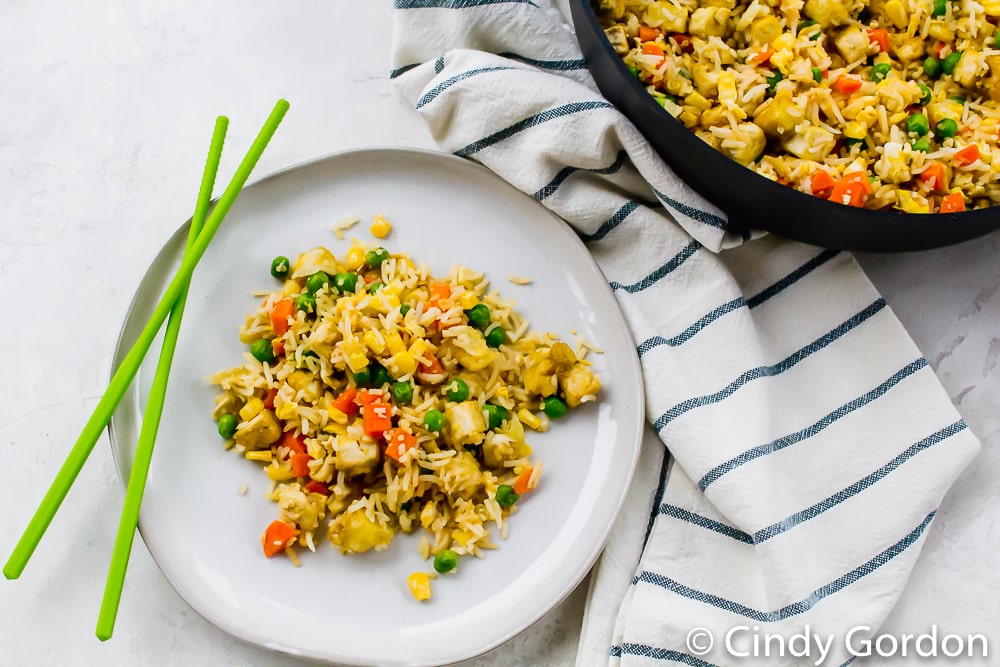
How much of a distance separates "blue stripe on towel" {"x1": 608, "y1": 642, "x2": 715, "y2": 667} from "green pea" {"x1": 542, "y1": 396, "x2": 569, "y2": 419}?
532 mm

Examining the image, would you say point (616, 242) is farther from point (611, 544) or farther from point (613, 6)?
point (611, 544)

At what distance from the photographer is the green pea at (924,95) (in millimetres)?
2041

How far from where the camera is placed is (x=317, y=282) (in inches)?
82.9

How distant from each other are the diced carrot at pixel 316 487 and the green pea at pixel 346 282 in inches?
17.5

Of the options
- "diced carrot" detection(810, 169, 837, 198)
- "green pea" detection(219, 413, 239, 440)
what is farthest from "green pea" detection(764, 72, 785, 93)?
"green pea" detection(219, 413, 239, 440)

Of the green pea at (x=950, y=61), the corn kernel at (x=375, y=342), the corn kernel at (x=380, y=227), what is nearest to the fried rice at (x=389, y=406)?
the corn kernel at (x=375, y=342)

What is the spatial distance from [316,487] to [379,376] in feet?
0.91

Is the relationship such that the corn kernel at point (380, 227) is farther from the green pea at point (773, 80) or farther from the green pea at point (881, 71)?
the green pea at point (881, 71)

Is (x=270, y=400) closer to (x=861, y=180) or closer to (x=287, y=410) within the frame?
(x=287, y=410)

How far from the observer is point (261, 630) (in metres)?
1.98

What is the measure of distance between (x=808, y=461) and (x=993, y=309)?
65 cm

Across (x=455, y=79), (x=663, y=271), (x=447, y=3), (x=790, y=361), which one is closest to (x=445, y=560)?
(x=663, y=271)

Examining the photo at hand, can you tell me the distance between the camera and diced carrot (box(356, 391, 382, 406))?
200 centimetres

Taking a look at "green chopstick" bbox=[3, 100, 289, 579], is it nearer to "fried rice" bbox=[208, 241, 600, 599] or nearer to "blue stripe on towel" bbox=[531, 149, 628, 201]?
"fried rice" bbox=[208, 241, 600, 599]
